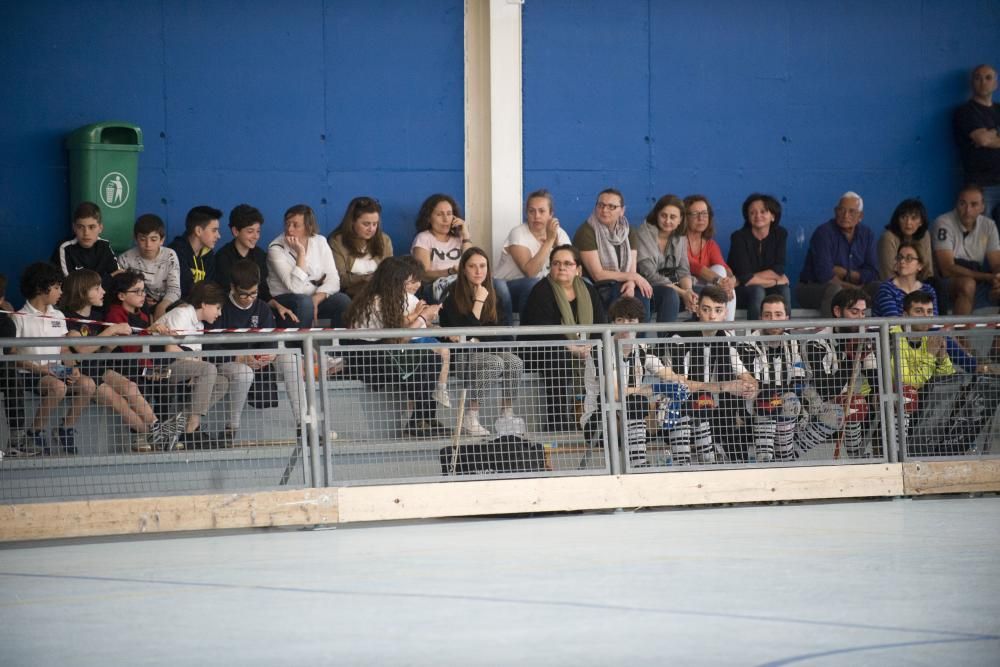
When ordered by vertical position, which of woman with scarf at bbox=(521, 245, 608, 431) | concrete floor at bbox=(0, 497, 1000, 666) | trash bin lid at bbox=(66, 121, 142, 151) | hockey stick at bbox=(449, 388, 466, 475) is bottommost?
concrete floor at bbox=(0, 497, 1000, 666)

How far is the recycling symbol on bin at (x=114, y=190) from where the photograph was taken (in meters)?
10.1

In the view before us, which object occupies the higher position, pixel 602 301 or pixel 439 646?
pixel 602 301

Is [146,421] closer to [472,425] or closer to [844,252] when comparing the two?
[472,425]

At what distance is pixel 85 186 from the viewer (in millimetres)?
10086

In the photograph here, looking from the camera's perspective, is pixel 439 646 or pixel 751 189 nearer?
pixel 439 646

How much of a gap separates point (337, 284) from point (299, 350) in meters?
2.42

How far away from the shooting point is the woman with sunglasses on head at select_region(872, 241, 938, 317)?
10.1 metres

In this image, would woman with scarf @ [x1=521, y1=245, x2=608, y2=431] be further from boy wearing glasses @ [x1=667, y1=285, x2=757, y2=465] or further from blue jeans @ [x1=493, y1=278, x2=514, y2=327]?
boy wearing glasses @ [x1=667, y1=285, x2=757, y2=465]

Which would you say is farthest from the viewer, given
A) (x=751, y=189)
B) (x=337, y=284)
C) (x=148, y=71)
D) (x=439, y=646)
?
(x=751, y=189)

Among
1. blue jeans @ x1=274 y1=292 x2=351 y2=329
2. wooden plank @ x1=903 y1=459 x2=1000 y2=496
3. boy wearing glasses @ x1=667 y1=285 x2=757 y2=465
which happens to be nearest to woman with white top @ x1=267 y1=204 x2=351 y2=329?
blue jeans @ x1=274 y1=292 x2=351 y2=329

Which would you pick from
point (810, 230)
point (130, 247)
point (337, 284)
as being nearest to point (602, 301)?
point (337, 284)

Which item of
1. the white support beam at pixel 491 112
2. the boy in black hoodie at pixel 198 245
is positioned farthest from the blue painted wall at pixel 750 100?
the boy in black hoodie at pixel 198 245

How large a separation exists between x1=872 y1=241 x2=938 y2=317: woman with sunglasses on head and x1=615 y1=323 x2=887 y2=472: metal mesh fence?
6.53 feet

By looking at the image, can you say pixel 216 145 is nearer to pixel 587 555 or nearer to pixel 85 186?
pixel 85 186
